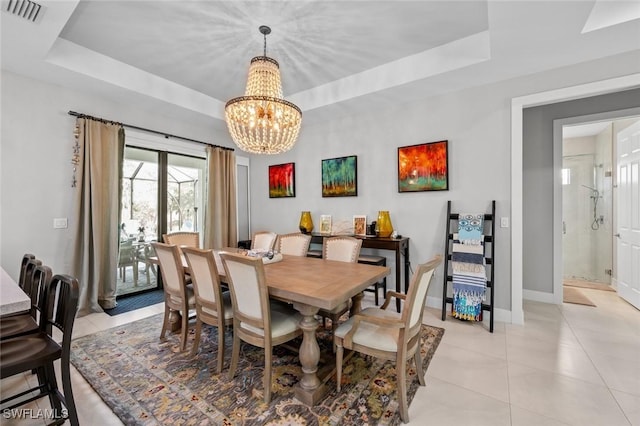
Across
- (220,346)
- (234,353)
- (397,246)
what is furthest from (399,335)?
(397,246)

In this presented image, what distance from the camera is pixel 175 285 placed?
245 cm

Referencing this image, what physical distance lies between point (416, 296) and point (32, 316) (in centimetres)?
258

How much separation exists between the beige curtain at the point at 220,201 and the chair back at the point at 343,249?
2321mm

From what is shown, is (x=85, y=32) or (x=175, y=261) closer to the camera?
(x=175, y=261)

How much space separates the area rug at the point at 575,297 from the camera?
3.53m

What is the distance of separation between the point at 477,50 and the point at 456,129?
0.85m

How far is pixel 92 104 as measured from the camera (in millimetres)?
3367

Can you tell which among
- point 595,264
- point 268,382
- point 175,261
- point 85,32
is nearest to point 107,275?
point 175,261

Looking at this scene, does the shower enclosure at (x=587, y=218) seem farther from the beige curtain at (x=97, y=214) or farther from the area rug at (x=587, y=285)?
the beige curtain at (x=97, y=214)

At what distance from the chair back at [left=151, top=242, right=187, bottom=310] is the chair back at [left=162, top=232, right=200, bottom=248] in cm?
76

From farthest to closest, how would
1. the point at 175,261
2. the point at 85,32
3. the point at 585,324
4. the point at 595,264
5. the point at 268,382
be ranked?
the point at 595,264 → the point at 585,324 → the point at 85,32 → the point at 175,261 → the point at 268,382

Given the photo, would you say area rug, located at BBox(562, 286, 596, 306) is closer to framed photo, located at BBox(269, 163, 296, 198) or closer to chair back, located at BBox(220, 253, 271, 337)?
chair back, located at BBox(220, 253, 271, 337)

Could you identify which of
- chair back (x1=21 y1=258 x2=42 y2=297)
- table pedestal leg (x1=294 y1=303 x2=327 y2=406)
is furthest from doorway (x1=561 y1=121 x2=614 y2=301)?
chair back (x1=21 y1=258 x2=42 y2=297)

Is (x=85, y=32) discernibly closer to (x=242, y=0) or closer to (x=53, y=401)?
(x=242, y=0)
